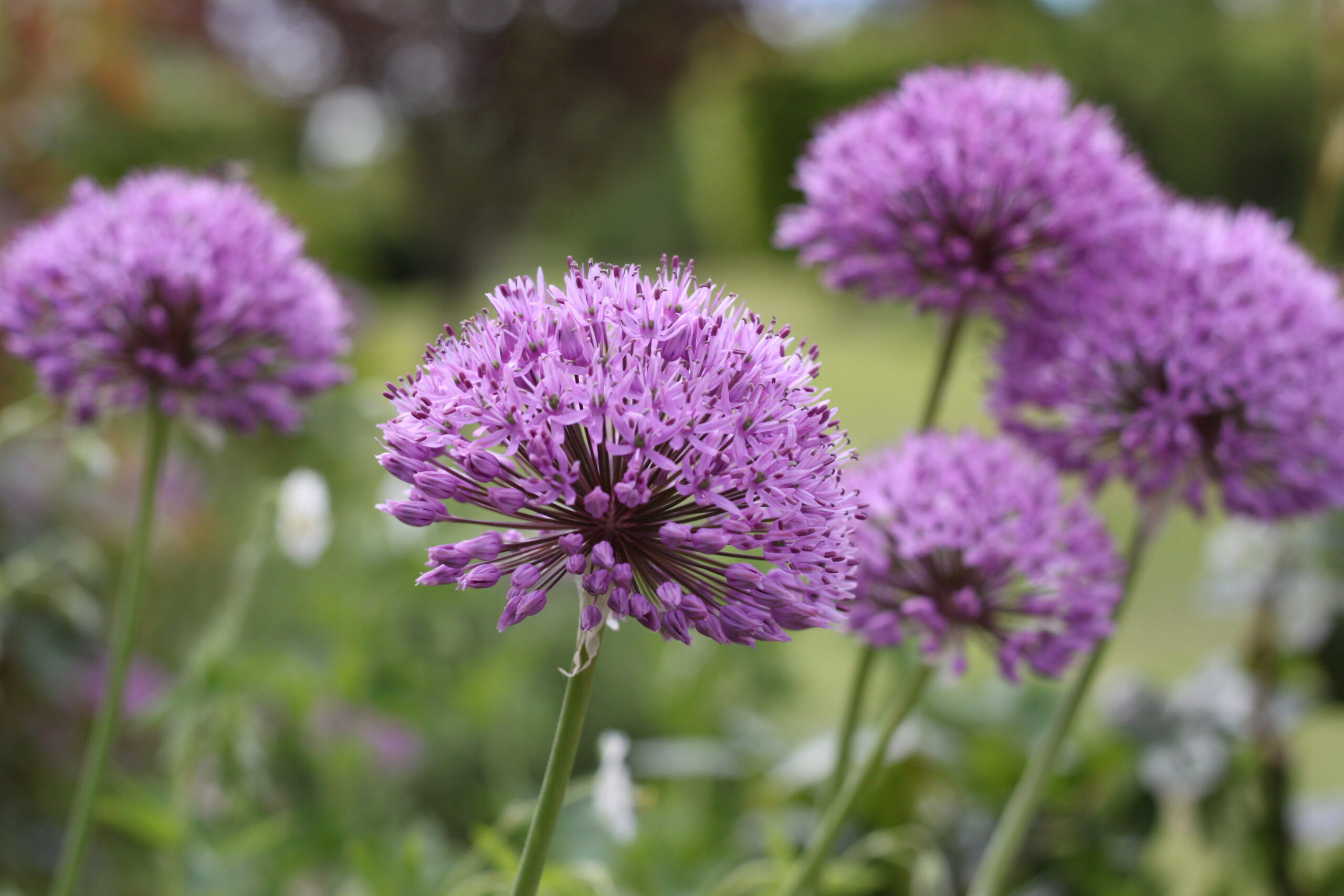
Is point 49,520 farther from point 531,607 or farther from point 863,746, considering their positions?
point 531,607

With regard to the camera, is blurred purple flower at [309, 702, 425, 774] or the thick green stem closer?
blurred purple flower at [309, 702, 425, 774]

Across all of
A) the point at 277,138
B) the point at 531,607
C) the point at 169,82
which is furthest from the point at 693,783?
the point at 277,138

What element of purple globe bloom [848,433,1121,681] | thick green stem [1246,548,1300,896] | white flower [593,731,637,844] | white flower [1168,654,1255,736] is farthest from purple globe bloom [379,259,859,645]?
thick green stem [1246,548,1300,896]

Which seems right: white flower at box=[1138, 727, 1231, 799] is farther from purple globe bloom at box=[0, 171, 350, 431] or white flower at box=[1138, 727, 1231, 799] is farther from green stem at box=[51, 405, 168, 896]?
green stem at box=[51, 405, 168, 896]

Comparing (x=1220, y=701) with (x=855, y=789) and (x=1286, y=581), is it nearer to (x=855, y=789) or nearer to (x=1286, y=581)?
(x=1286, y=581)

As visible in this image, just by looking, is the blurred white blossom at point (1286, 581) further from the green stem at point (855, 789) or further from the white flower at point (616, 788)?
the white flower at point (616, 788)

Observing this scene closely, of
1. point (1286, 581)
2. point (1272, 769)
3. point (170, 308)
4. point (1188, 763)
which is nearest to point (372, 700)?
point (170, 308)

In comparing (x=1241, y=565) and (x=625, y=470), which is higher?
(x=1241, y=565)

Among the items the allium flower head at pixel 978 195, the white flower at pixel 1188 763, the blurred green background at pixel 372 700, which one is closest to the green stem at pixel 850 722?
the blurred green background at pixel 372 700
